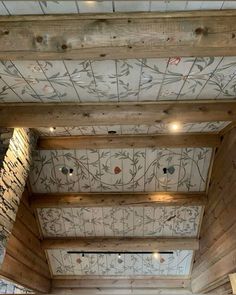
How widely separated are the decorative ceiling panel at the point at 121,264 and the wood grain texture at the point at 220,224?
72 cm

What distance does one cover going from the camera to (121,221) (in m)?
5.40

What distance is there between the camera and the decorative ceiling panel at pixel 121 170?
14.8ft

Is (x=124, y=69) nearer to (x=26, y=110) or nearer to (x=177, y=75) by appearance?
(x=177, y=75)

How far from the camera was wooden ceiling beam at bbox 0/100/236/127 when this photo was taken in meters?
3.13

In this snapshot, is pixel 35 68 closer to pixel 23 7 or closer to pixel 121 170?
pixel 23 7

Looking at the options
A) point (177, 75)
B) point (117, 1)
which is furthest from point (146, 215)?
point (117, 1)

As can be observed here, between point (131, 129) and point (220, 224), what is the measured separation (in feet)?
6.35

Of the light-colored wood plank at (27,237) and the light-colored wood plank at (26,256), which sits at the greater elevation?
the light-colored wood plank at (27,237)

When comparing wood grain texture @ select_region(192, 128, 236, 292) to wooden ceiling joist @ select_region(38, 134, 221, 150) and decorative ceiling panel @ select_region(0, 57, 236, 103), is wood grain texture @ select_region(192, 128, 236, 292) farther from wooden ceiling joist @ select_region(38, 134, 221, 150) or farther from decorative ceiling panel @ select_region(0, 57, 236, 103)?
decorative ceiling panel @ select_region(0, 57, 236, 103)

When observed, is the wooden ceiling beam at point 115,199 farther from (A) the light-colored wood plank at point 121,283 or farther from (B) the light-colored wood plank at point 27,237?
A: (A) the light-colored wood plank at point 121,283

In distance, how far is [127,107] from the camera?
3.14 meters

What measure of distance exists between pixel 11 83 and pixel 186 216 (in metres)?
3.83

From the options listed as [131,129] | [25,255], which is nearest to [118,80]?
[131,129]

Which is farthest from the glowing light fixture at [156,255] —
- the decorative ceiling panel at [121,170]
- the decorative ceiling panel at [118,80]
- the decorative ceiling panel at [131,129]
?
the decorative ceiling panel at [118,80]
